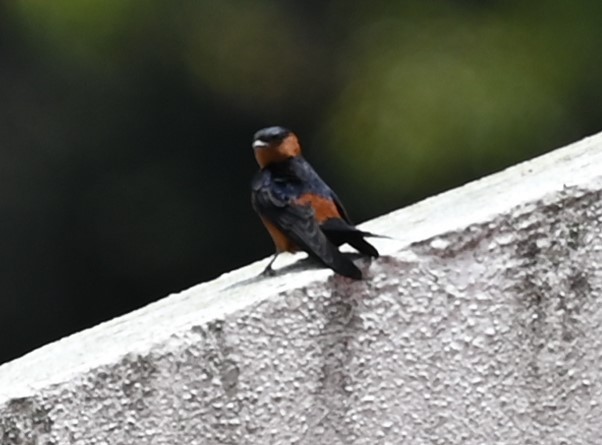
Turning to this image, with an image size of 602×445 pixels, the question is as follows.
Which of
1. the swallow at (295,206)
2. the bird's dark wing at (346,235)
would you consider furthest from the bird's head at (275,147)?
the bird's dark wing at (346,235)

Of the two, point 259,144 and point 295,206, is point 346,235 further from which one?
point 259,144

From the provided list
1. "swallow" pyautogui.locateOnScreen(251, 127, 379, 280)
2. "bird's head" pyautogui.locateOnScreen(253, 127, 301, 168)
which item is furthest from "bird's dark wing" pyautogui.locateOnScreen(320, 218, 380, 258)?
"bird's head" pyautogui.locateOnScreen(253, 127, 301, 168)

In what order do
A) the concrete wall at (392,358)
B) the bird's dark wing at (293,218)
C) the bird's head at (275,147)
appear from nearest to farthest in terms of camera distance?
the concrete wall at (392,358) < the bird's dark wing at (293,218) < the bird's head at (275,147)

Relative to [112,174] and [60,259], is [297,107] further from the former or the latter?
[60,259]

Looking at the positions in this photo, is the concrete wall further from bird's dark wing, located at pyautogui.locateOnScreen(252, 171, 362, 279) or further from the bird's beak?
the bird's beak

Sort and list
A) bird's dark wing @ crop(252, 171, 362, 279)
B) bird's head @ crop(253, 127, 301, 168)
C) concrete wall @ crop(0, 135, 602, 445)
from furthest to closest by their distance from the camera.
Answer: bird's head @ crop(253, 127, 301, 168) → bird's dark wing @ crop(252, 171, 362, 279) → concrete wall @ crop(0, 135, 602, 445)

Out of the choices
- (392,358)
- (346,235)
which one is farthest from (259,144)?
(392,358)

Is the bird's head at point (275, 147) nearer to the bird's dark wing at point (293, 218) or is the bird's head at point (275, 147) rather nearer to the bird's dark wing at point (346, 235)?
the bird's dark wing at point (293, 218)
